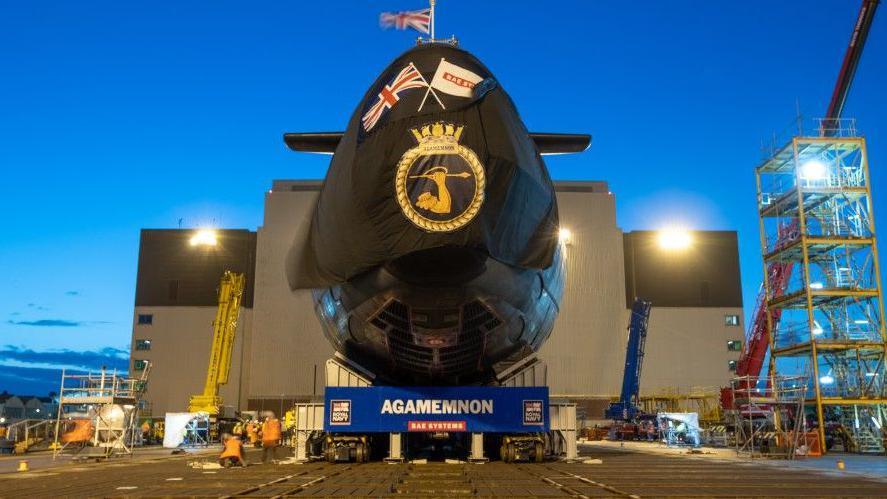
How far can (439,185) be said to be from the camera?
1016 cm

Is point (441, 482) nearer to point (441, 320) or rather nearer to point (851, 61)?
point (441, 320)

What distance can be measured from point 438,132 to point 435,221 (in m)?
1.35

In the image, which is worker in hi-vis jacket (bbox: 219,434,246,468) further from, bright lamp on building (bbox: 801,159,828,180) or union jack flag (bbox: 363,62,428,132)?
bright lamp on building (bbox: 801,159,828,180)

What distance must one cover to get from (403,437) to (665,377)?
40.9 meters

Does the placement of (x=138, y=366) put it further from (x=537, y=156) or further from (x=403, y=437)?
(x=537, y=156)

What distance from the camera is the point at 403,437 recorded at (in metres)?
15.7

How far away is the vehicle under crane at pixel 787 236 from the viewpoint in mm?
35756

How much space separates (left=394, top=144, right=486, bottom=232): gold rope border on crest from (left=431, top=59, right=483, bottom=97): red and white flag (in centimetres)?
108

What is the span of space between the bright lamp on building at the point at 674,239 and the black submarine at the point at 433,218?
145 feet

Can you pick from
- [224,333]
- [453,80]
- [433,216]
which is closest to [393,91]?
[453,80]

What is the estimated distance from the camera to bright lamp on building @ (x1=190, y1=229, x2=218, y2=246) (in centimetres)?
5459

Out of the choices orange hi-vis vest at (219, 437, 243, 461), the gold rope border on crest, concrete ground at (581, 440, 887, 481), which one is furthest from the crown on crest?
concrete ground at (581, 440, 887, 481)

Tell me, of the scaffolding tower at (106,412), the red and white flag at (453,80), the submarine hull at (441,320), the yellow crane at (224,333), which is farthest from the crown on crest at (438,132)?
the yellow crane at (224,333)

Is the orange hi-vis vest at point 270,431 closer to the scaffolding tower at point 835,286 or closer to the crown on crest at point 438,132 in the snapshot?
the crown on crest at point 438,132
